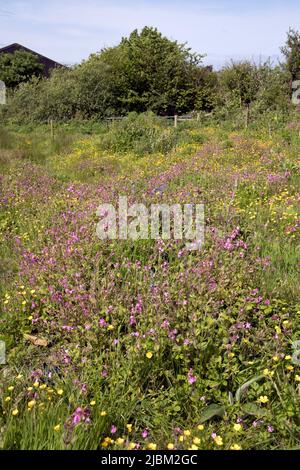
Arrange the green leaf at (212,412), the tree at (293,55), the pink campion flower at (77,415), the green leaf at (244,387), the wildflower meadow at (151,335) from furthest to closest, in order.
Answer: the tree at (293,55) → the green leaf at (244,387) → the green leaf at (212,412) → the wildflower meadow at (151,335) → the pink campion flower at (77,415)

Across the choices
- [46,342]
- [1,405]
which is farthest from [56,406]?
[46,342]

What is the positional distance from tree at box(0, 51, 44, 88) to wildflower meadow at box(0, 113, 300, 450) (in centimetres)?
2979

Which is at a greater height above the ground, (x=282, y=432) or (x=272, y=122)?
(x=272, y=122)

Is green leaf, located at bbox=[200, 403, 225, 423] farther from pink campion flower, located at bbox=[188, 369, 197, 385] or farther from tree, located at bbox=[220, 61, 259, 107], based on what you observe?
tree, located at bbox=[220, 61, 259, 107]

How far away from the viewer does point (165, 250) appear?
170 inches

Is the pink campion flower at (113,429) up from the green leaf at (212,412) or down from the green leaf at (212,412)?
up

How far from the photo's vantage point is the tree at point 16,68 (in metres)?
32.0

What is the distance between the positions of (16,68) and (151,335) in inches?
1346

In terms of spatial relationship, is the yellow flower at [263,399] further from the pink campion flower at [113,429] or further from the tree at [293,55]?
the tree at [293,55]

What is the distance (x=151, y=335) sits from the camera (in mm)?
2889

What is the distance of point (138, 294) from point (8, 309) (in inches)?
45.7

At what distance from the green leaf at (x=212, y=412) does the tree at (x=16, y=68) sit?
1281 inches

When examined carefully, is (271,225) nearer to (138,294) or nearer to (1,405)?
(138,294)

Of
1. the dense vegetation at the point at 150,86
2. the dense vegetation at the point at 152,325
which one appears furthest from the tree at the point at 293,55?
the dense vegetation at the point at 152,325
